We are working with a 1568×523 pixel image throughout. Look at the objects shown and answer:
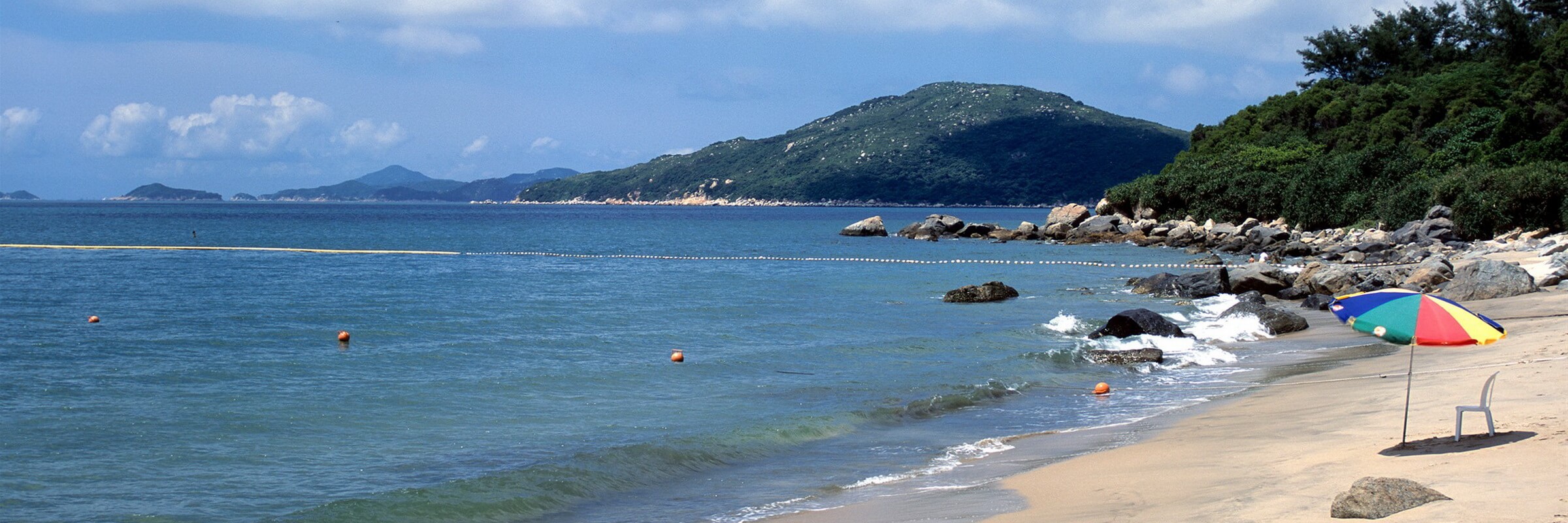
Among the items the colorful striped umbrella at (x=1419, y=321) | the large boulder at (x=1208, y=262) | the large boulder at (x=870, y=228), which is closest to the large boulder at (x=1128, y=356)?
the colorful striped umbrella at (x=1419, y=321)

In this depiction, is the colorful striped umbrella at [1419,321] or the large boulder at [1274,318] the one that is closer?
the colorful striped umbrella at [1419,321]

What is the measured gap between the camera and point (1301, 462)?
1017 cm

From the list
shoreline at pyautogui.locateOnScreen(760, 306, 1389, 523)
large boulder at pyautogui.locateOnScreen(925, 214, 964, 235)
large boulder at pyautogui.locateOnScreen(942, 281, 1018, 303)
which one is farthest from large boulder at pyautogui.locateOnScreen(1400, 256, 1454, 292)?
large boulder at pyautogui.locateOnScreen(925, 214, 964, 235)

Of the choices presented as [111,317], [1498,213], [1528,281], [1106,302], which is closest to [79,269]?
[111,317]

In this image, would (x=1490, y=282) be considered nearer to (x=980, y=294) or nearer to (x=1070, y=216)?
(x=980, y=294)

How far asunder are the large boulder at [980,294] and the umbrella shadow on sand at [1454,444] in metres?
20.3

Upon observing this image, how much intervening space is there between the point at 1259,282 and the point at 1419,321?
21.3 meters

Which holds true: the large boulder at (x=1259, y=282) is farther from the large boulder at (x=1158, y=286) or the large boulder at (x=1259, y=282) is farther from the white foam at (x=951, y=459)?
the white foam at (x=951, y=459)

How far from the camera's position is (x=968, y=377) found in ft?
60.0

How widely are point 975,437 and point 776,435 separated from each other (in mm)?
2409

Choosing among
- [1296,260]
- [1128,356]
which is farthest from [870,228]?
[1128,356]

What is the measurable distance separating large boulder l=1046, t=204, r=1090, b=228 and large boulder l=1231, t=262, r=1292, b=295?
132ft

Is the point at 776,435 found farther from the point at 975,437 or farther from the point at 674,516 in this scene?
the point at 674,516

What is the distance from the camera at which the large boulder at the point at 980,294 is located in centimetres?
3058
